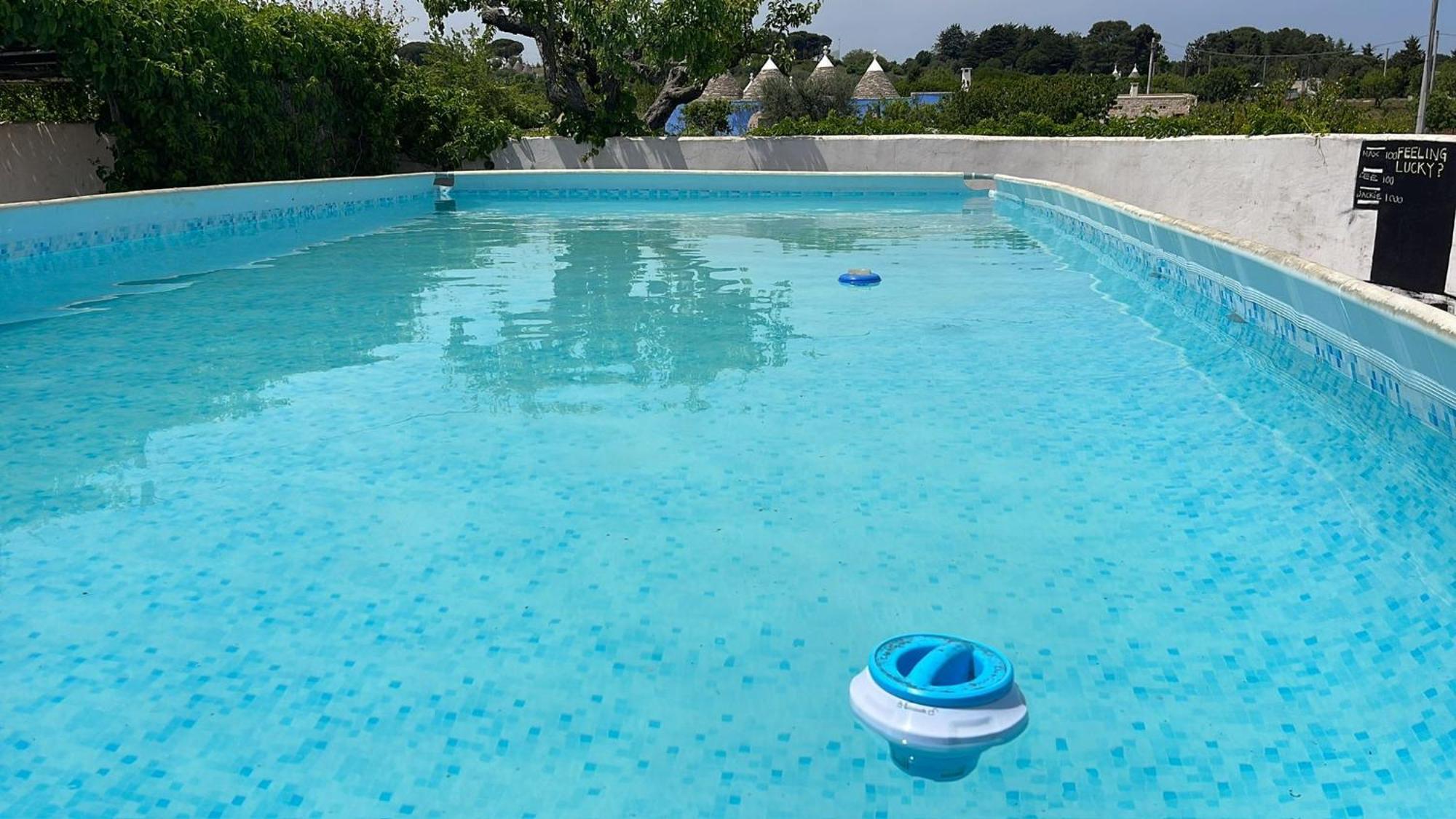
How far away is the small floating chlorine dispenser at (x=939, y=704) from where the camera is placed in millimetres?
2082

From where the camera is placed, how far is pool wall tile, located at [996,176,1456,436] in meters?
3.88

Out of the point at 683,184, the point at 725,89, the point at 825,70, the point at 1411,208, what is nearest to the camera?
the point at 1411,208

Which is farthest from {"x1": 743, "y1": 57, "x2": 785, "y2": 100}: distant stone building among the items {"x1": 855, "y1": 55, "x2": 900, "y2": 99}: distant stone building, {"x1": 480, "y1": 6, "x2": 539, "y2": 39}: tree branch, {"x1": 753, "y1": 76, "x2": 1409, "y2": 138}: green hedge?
{"x1": 480, "y1": 6, "x2": 539, "y2": 39}: tree branch

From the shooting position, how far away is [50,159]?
1097cm

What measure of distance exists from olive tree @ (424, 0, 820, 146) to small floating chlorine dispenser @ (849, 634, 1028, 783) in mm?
16135

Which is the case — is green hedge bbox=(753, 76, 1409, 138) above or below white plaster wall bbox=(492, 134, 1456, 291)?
above

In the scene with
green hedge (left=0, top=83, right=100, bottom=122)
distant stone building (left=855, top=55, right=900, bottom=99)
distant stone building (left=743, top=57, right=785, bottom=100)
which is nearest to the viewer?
green hedge (left=0, top=83, right=100, bottom=122)

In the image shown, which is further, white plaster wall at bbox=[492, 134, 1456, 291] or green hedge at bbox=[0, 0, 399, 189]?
green hedge at bbox=[0, 0, 399, 189]

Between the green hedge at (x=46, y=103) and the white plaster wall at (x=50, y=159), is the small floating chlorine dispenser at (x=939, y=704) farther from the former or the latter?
the green hedge at (x=46, y=103)

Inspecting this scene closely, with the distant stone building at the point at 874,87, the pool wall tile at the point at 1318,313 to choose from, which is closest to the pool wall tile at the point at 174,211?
the pool wall tile at the point at 1318,313

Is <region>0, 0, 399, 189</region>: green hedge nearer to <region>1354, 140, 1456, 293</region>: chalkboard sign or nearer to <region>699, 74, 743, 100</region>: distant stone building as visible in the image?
<region>1354, 140, 1456, 293</region>: chalkboard sign

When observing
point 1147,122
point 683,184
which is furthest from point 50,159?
point 1147,122

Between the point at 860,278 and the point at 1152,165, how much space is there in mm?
4550

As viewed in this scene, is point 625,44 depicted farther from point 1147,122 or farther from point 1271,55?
point 1271,55
